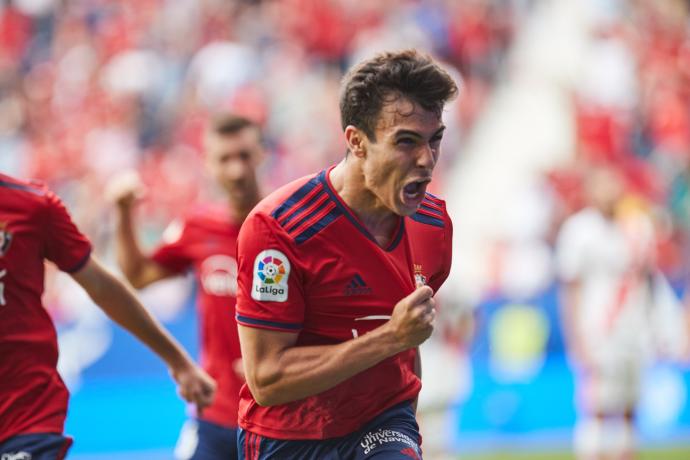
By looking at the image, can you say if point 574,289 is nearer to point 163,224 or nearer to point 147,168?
Answer: point 163,224

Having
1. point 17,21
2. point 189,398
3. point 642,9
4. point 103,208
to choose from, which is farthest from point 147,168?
point 189,398

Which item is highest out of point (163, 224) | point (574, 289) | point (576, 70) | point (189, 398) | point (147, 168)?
point (576, 70)

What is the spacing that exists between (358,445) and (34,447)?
1.27m

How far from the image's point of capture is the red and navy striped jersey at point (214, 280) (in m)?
6.48

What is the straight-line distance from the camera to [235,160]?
684 cm

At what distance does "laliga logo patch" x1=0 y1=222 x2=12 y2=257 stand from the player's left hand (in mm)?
1076

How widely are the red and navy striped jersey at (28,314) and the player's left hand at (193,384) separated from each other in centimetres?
70

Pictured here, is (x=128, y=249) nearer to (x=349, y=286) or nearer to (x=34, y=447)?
(x=34, y=447)

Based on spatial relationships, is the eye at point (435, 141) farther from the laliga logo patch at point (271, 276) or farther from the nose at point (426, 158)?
the laliga logo patch at point (271, 276)

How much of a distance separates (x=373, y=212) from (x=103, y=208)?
10883mm

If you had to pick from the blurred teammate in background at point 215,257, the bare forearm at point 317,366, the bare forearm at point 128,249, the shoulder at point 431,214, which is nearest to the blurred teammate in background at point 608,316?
the blurred teammate in background at point 215,257

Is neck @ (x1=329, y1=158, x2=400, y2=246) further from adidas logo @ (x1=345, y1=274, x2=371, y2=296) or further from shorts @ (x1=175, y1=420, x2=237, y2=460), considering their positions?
shorts @ (x1=175, y1=420, x2=237, y2=460)

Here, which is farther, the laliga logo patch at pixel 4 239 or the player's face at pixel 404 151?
the laliga logo patch at pixel 4 239

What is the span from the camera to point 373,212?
4559 millimetres
